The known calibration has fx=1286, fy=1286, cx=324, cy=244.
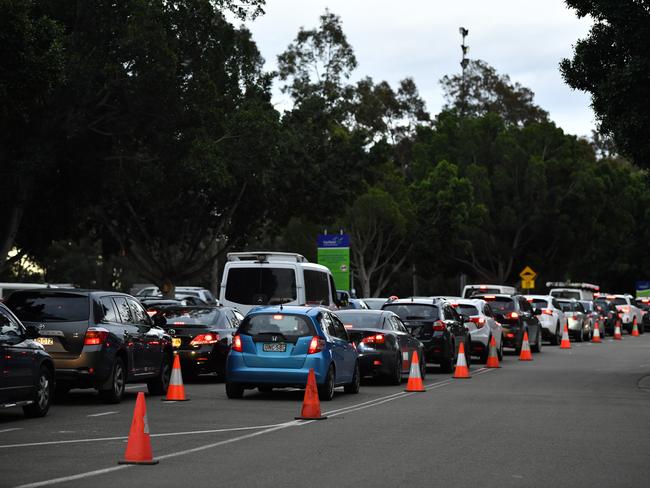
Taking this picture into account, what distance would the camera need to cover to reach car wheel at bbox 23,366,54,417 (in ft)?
55.1

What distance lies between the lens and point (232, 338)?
2373 centimetres

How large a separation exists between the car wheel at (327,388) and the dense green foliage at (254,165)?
808cm

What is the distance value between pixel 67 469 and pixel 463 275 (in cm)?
6523

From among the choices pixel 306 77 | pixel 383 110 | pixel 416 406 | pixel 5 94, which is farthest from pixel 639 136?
pixel 383 110

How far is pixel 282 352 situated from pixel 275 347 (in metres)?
0.14

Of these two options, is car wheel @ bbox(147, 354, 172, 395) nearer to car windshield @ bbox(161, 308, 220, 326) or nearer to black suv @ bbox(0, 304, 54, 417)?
car windshield @ bbox(161, 308, 220, 326)

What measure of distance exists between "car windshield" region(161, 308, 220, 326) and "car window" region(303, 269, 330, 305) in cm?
376

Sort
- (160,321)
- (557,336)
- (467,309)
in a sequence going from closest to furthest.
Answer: (160,321) → (467,309) → (557,336)

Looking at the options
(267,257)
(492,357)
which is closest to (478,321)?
(492,357)

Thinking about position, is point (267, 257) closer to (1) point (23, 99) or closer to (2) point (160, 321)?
(1) point (23, 99)

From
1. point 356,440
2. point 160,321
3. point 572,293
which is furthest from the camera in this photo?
point 572,293

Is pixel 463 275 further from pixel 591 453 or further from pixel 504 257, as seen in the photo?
pixel 591 453

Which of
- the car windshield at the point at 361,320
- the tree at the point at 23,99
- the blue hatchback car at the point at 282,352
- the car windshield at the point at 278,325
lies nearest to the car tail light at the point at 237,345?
the blue hatchback car at the point at 282,352

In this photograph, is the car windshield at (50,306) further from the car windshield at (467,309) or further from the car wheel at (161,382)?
the car windshield at (467,309)
